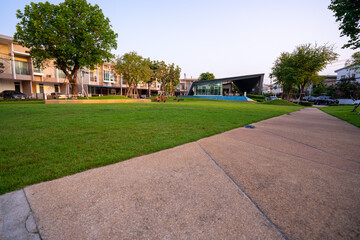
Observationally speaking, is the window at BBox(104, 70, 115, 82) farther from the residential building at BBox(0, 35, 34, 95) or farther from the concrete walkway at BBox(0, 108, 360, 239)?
the concrete walkway at BBox(0, 108, 360, 239)

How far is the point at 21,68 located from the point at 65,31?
21234mm

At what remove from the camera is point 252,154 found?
3057 millimetres

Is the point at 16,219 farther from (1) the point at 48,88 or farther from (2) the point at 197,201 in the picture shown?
(1) the point at 48,88

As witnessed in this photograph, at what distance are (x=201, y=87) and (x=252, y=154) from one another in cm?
4695

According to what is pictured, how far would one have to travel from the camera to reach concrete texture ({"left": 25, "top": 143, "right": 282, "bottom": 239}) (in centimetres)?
127

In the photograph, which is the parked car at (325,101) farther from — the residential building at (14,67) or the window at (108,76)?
the residential building at (14,67)

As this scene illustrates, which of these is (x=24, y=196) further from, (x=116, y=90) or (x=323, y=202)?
(x=116, y=90)

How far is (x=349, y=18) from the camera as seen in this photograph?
8.07 meters

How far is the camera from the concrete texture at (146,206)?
1.27 meters

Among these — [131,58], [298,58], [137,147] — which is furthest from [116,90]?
[137,147]

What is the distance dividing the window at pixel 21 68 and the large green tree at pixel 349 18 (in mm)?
42475

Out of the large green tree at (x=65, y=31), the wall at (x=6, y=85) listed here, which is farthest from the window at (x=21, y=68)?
the large green tree at (x=65, y=31)

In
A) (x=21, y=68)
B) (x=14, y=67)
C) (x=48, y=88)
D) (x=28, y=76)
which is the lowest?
(x=48, y=88)

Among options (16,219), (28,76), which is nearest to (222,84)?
(28,76)
